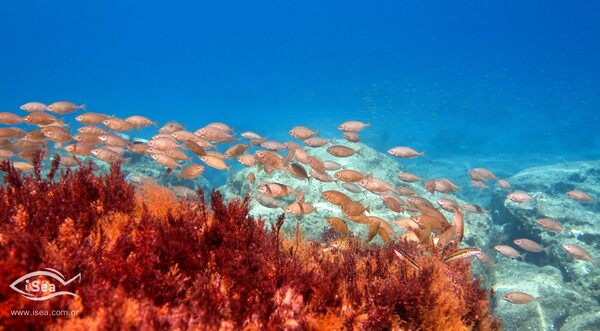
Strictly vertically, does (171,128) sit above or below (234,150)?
above

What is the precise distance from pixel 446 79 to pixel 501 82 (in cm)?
2220

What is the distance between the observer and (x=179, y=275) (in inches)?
94.3

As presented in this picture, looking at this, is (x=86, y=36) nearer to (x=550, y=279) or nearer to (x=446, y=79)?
(x=446, y=79)

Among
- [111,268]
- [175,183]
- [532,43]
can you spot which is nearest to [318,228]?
[111,268]

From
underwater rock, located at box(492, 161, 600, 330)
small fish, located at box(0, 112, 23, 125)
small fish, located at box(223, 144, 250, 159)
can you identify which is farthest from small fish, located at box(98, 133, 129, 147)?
underwater rock, located at box(492, 161, 600, 330)

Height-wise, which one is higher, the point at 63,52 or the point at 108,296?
the point at 63,52

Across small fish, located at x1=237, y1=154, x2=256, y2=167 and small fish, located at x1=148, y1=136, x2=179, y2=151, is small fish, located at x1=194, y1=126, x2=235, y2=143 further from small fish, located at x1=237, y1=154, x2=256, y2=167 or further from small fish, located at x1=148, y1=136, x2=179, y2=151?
small fish, located at x1=148, y1=136, x2=179, y2=151

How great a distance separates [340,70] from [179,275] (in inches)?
5685

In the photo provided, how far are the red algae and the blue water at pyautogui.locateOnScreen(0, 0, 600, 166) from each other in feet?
147

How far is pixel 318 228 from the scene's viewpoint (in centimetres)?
1009

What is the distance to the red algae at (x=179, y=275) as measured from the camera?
2027mm

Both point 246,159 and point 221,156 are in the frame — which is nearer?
point 221,156

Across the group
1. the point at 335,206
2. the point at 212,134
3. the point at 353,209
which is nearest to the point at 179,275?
the point at 353,209

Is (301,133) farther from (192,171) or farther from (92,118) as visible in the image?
(92,118)
